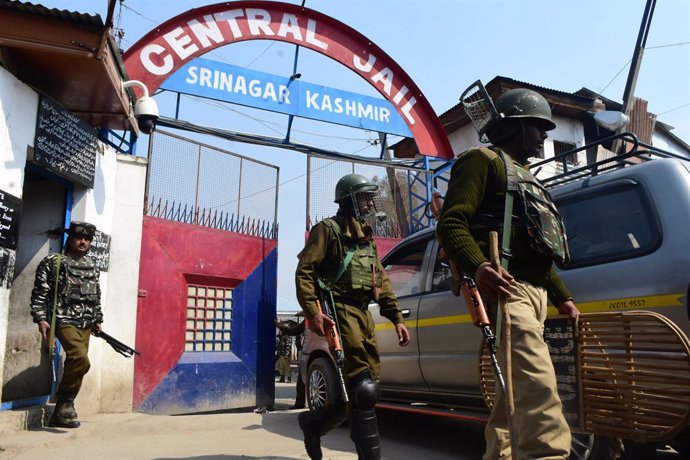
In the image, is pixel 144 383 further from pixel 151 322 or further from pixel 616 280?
pixel 616 280

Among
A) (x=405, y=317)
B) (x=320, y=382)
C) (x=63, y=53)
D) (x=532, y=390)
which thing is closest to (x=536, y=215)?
(x=532, y=390)

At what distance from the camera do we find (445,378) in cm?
443

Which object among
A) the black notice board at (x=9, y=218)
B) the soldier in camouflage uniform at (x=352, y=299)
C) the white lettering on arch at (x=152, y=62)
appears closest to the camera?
the soldier in camouflage uniform at (x=352, y=299)

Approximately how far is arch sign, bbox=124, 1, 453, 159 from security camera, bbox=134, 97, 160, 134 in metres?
0.93

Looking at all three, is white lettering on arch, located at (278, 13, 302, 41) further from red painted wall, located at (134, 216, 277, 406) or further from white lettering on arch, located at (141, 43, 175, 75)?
red painted wall, located at (134, 216, 277, 406)

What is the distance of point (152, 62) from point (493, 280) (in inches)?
273

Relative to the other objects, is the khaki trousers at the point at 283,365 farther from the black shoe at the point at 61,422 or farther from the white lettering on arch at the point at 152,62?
the black shoe at the point at 61,422

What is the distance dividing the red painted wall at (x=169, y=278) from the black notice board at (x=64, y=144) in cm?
108

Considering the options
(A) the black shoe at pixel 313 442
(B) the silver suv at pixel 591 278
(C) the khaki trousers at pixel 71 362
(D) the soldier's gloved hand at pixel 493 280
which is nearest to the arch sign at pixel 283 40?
(C) the khaki trousers at pixel 71 362

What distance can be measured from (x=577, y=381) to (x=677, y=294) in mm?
666

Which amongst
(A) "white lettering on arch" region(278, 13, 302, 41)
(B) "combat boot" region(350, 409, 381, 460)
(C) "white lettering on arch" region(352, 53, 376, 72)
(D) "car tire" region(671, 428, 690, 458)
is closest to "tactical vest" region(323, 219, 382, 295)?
(B) "combat boot" region(350, 409, 381, 460)

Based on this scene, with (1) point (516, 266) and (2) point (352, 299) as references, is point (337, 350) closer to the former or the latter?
(2) point (352, 299)

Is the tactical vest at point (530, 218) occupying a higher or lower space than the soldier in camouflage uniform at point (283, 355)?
higher

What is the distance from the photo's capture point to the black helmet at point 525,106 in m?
2.61
